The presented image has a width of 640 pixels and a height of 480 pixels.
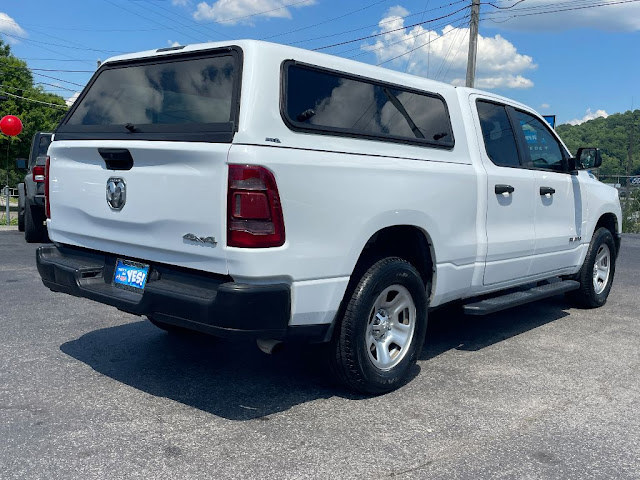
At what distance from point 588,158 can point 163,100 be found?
13.5 feet

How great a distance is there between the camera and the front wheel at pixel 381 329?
3.70 metres

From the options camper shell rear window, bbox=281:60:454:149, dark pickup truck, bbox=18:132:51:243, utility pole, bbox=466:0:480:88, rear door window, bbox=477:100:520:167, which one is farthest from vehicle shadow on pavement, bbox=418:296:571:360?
utility pole, bbox=466:0:480:88

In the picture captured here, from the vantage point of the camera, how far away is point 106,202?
12.4 ft

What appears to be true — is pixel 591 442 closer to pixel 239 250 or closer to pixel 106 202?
pixel 239 250

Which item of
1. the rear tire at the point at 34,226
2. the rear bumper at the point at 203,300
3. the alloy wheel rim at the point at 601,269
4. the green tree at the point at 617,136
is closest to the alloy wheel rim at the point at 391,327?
the rear bumper at the point at 203,300

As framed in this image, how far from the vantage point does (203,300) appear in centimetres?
322

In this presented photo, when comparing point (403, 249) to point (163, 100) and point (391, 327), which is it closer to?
point (391, 327)

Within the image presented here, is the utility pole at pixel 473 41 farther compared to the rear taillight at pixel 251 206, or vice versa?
the utility pole at pixel 473 41

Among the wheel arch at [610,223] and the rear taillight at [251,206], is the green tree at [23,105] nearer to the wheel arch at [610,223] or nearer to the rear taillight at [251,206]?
the wheel arch at [610,223]

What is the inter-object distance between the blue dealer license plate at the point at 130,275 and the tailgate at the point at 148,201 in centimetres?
6

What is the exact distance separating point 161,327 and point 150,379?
1.03m

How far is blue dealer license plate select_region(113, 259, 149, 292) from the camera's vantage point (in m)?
3.61

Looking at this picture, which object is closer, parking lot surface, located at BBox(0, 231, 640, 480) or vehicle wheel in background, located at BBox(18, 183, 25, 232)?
parking lot surface, located at BBox(0, 231, 640, 480)

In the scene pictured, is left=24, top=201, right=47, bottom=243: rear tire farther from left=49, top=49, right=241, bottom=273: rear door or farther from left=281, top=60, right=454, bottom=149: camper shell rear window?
left=281, top=60, right=454, bottom=149: camper shell rear window
